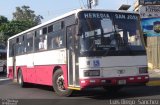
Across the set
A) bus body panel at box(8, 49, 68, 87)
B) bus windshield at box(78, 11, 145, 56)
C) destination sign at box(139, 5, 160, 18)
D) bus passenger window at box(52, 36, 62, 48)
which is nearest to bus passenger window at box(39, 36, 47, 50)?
bus body panel at box(8, 49, 68, 87)

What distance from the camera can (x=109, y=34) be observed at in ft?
44.7

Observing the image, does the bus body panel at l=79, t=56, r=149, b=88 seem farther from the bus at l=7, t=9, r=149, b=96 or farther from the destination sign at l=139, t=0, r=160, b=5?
the destination sign at l=139, t=0, r=160, b=5

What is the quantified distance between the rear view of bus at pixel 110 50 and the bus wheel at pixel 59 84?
158 cm

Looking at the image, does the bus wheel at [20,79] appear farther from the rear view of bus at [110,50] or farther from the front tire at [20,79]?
the rear view of bus at [110,50]

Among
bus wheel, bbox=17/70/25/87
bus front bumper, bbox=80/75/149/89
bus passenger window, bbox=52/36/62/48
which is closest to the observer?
bus front bumper, bbox=80/75/149/89

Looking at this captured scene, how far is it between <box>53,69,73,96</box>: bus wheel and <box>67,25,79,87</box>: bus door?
29.2 inches

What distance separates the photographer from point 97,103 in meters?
12.7

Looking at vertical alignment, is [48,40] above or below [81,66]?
above

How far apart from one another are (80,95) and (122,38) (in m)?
2.82

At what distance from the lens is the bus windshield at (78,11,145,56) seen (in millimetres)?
13352

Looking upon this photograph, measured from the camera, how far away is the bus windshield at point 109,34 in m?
13.4

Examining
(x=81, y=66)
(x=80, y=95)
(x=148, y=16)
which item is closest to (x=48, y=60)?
(x=80, y=95)

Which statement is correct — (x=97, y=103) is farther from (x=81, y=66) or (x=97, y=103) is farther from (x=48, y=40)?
(x=48, y=40)

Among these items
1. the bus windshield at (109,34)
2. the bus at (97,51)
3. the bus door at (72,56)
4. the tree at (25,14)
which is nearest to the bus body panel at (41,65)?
the bus at (97,51)
